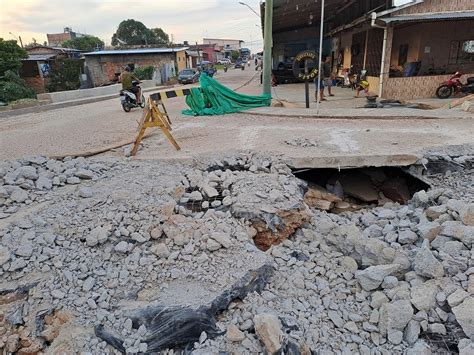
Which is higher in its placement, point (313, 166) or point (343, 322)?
point (313, 166)

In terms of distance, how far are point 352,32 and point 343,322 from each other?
17.6m

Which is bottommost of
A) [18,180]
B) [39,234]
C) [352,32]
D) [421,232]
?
[421,232]

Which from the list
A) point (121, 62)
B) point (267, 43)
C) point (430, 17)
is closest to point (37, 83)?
point (121, 62)

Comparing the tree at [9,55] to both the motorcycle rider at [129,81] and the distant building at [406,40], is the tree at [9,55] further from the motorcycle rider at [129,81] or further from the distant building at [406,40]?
the distant building at [406,40]

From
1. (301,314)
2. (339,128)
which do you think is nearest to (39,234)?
(301,314)

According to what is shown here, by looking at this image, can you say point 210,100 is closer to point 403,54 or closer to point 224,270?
point 224,270

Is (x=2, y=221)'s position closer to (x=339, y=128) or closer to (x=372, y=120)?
(x=339, y=128)

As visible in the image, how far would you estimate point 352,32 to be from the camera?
58.5 feet

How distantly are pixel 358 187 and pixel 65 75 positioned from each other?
25.5 metres

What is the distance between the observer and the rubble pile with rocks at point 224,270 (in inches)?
126

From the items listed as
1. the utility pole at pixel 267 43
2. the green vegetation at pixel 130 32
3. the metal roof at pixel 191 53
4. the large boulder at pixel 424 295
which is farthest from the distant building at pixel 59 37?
the large boulder at pixel 424 295

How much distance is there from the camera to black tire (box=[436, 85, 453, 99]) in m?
11.9

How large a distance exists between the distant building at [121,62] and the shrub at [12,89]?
9.58 metres

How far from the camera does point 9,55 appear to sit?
18.8m
